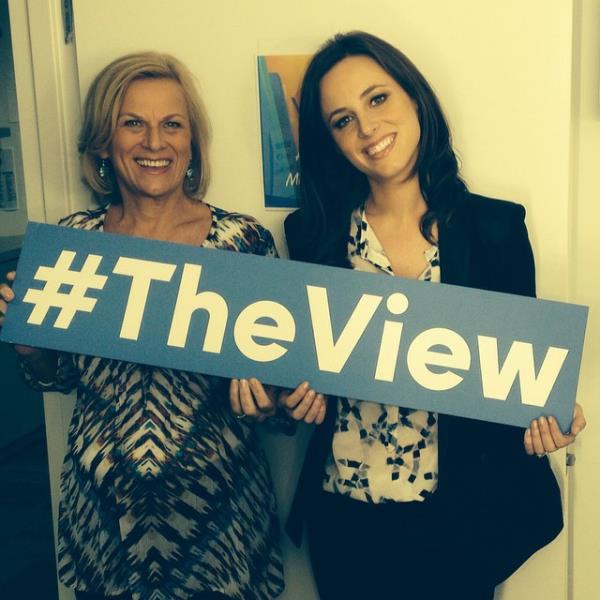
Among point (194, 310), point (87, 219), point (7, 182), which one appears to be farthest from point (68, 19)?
point (7, 182)

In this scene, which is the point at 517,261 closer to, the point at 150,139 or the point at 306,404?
the point at 306,404

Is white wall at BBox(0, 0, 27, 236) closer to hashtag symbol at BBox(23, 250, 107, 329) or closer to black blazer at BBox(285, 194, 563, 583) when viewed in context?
hashtag symbol at BBox(23, 250, 107, 329)

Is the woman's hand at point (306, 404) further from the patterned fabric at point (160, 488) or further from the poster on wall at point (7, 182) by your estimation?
the poster on wall at point (7, 182)

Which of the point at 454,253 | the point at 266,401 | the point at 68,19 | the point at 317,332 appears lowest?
the point at 266,401

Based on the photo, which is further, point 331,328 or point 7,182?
point 7,182

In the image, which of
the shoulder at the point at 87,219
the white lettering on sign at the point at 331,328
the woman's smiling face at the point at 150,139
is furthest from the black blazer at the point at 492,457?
the shoulder at the point at 87,219

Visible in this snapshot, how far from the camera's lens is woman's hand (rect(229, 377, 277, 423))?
1.30 metres

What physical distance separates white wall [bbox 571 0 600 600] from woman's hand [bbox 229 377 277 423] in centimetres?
64

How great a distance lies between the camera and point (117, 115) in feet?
4.65

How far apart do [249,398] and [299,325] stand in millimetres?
146

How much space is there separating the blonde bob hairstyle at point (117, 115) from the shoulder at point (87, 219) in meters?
0.05

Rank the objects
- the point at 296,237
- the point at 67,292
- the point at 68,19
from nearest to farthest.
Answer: the point at 67,292, the point at 296,237, the point at 68,19

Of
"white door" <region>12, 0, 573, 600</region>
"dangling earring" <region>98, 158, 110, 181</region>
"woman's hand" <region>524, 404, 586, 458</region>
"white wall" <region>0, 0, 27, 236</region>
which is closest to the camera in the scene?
"woman's hand" <region>524, 404, 586, 458</region>

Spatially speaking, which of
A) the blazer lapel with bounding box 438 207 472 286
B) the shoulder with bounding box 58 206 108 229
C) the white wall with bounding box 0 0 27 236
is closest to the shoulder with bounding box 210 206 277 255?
the shoulder with bounding box 58 206 108 229
